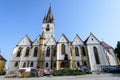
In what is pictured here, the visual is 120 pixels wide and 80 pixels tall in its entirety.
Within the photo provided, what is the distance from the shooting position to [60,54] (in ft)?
118

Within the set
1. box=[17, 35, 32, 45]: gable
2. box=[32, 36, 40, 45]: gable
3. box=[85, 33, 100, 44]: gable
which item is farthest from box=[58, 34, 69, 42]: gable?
box=[17, 35, 32, 45]: gable

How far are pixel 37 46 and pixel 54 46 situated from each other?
5659mm

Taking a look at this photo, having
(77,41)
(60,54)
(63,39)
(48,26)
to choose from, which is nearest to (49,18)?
(48,26)

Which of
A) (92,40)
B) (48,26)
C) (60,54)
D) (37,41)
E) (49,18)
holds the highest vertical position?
(49,18)

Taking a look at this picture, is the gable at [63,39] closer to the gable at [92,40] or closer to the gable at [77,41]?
the gable at [77,41]

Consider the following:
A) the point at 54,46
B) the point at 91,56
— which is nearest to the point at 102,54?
the point at 91,56

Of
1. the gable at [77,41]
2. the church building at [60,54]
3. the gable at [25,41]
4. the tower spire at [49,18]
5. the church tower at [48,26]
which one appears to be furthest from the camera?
the tower spire at [49,18]

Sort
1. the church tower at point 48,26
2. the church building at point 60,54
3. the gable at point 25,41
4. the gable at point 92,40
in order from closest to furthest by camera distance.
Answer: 1. the church building at point 60,54
2. the gable at point 92,40
3. the gable at point 25,41
4. the church tower at point 48,26

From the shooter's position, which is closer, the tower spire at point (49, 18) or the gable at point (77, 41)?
the gable at point (77, 41)

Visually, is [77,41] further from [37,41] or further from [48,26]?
[48,26]

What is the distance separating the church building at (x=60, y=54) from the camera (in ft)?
114

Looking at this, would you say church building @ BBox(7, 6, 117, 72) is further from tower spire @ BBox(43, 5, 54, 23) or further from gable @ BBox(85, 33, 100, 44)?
tower spire @ BBox(43, 5, 54, 23)

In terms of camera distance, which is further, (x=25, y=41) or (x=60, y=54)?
(x=25, y=41)

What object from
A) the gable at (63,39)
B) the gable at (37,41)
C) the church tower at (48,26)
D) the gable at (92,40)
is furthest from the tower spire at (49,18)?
the gable at (92,40)
